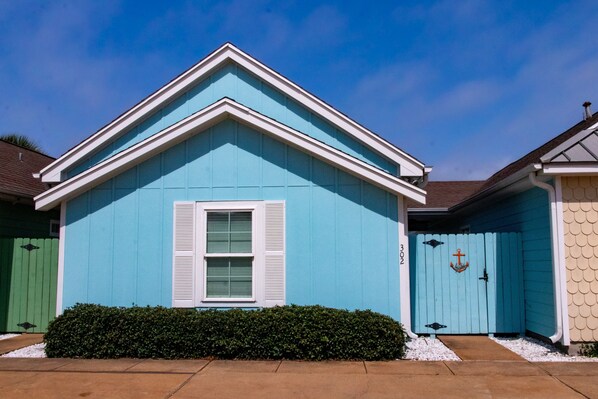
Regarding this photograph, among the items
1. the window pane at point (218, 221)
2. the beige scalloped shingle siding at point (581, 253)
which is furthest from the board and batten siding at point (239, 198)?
the beige scalloped shingle siding at point (581, 253)

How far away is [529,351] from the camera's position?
8.37 meters

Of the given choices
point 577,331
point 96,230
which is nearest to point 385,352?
point 577,331

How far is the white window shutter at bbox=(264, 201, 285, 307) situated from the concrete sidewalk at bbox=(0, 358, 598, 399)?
56.8 inches

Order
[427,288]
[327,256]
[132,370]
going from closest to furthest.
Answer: [132,370]
[327,256]
[427,288]

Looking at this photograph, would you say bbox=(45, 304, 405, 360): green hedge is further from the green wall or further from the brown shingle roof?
the brown shingle roof

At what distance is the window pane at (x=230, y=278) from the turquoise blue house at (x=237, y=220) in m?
0.02

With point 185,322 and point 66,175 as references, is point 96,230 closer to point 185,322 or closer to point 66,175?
point 66,175

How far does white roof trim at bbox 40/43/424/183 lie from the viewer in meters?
9.83

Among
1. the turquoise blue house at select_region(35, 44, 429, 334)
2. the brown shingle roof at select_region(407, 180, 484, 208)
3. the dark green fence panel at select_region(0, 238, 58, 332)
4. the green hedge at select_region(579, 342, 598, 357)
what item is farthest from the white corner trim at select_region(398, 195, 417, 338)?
the dark green fence panel at select_region(0, 238, 58, 332)

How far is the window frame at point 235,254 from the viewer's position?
9008 mm

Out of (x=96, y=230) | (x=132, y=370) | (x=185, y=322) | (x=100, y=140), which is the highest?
(x=100, y=140)

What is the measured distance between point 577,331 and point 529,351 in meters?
0.79

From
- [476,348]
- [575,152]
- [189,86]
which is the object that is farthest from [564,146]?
[189,86]

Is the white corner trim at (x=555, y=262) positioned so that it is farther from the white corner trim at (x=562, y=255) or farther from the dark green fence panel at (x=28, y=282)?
the dark green fence panel at (x=28, y=282)
